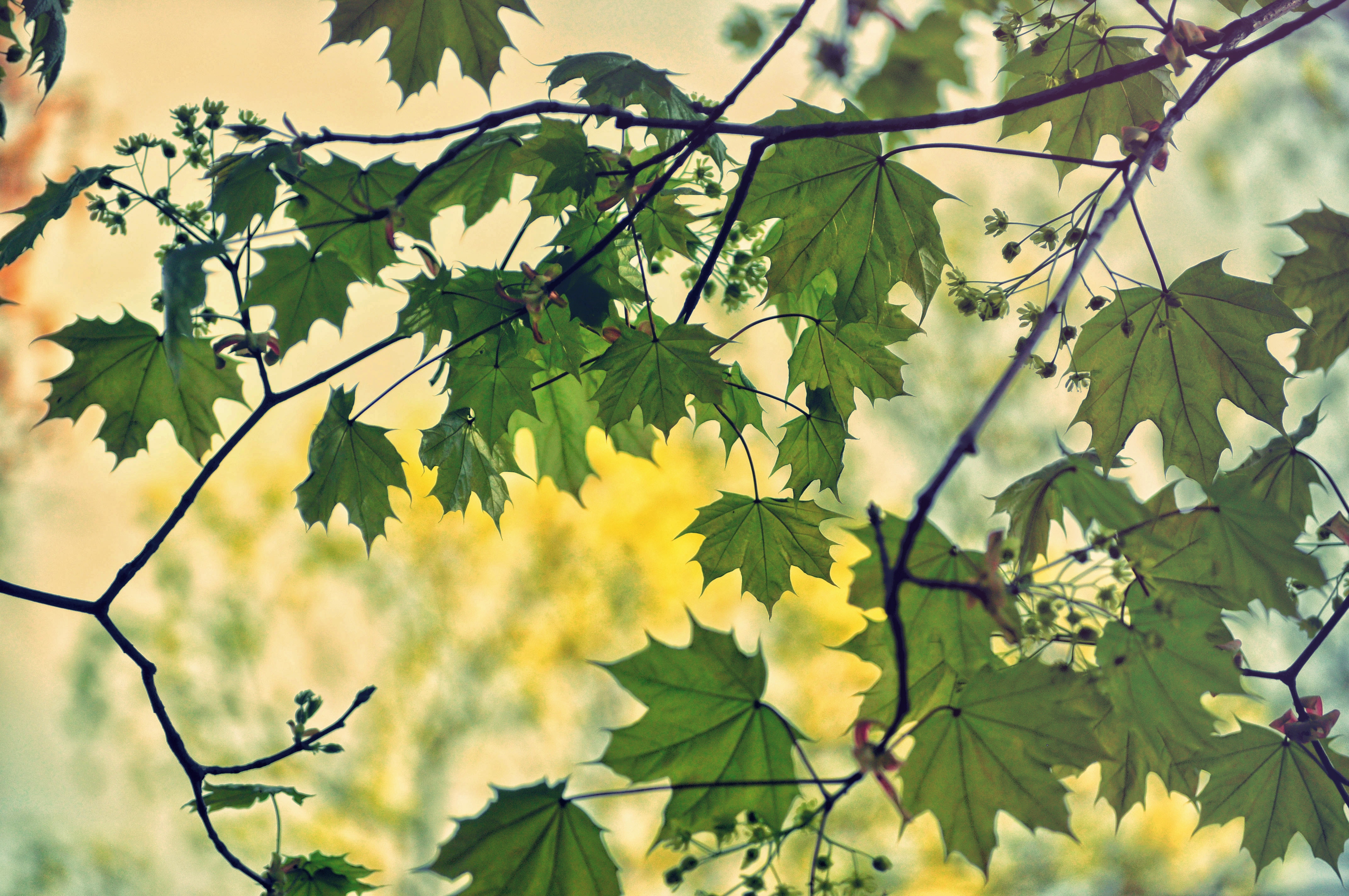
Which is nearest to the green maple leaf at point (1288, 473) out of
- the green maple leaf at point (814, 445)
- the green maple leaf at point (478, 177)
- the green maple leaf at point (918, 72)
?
the green maple leaf at point (814, 445)

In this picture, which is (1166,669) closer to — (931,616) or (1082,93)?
(931,616)

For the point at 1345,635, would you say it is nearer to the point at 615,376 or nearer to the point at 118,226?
the point at 615,376

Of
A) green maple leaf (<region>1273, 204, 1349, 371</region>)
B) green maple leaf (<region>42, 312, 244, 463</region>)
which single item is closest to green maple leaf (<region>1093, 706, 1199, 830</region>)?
green maple leaf (<region>1273, 204, 1349, 371</region>)

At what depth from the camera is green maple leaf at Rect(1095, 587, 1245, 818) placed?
2.81 ft

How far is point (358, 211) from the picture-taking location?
1.27m

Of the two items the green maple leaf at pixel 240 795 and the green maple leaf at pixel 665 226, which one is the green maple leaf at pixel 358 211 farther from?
the green maple leaf at pixel 240 795

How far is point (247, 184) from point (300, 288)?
152mm

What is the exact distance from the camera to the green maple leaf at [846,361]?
1.39 meters

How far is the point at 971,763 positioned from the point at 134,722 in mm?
10142

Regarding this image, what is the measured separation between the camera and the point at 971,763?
33.7 inches

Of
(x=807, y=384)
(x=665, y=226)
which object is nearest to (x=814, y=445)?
(x=807, y=384)

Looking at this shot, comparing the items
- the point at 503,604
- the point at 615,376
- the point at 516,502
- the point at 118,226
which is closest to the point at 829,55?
the point at 615,376

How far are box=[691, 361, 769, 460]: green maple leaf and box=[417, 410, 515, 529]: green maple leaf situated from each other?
35 cm

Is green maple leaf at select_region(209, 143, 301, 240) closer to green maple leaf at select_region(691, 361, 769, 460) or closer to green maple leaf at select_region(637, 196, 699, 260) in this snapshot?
green maple leaf at select_region(637, 196, 699, 260)
